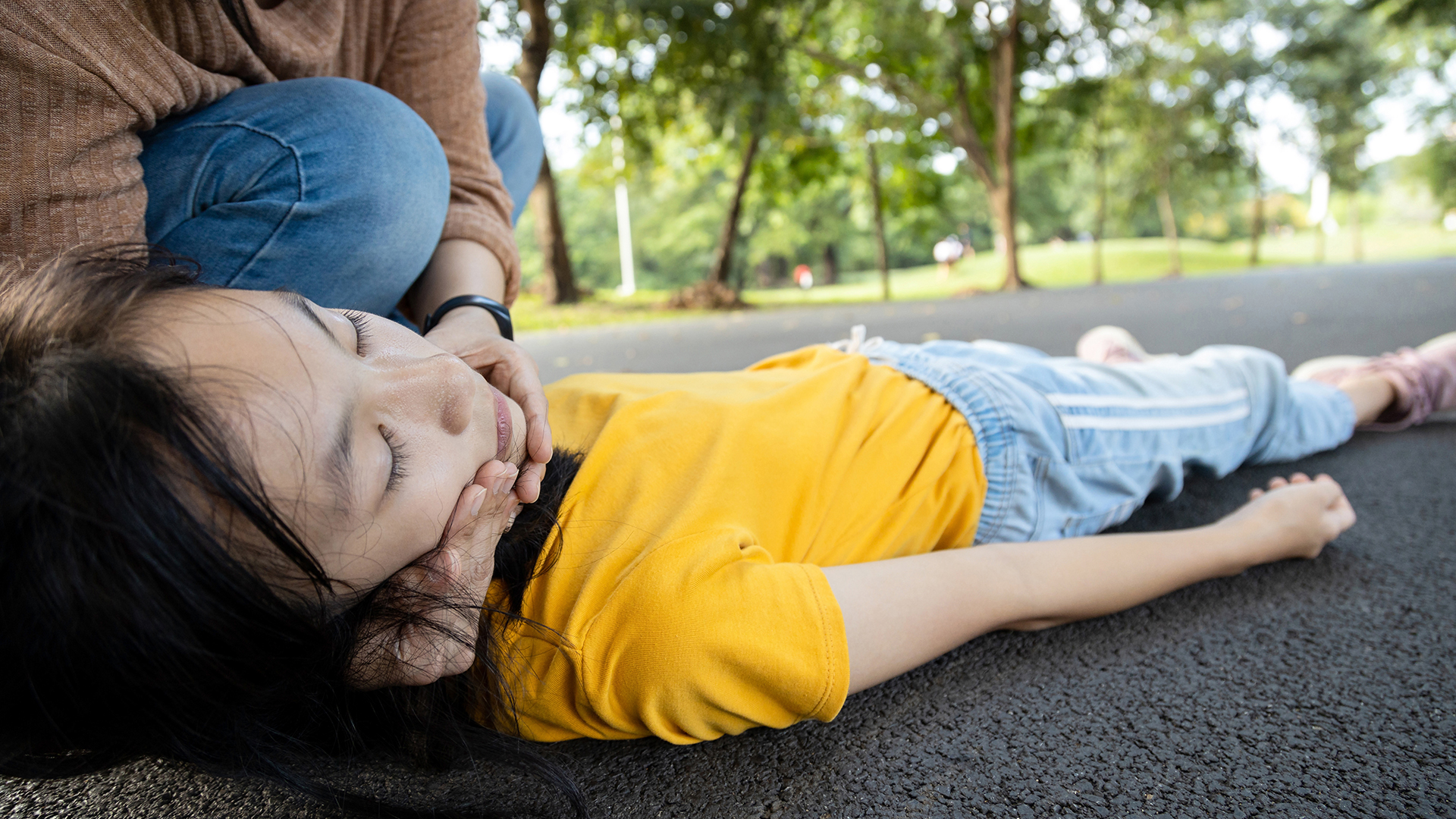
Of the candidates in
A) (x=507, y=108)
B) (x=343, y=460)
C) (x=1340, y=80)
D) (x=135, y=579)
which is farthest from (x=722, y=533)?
(x=1340, y=80)

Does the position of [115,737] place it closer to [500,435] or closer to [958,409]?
[500,435]

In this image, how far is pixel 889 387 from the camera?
1313mm

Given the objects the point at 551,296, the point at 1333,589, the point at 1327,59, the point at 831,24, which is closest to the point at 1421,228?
the point at 1327,59

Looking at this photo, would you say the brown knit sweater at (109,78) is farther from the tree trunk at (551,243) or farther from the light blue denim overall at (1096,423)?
the tree trunk at (551,243)

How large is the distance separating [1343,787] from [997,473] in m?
0.56

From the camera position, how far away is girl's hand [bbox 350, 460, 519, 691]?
2.60 ft

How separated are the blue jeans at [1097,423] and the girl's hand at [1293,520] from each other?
17 cm

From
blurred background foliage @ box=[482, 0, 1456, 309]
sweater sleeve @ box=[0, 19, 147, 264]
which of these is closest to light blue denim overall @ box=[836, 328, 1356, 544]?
sweater sleeve @ box=[0, 19, 147, 264]

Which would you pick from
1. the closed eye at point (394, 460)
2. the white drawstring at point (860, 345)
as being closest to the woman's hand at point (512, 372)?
the closed eye at point (394, 460)

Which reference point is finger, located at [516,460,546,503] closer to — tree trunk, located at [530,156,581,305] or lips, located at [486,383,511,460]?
lips, located at [486,383,511,460]

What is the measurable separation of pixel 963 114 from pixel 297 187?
11774mm

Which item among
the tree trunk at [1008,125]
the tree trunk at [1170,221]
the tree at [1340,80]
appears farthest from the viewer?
the tree at [1340,80]

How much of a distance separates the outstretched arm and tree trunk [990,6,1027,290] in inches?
396

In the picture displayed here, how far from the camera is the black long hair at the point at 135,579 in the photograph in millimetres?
624
